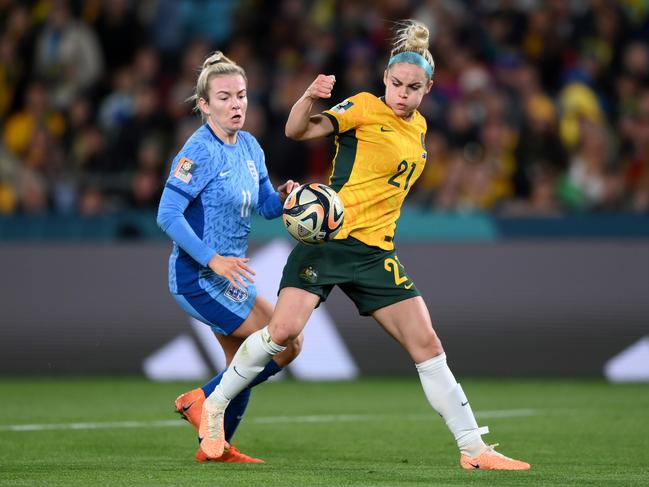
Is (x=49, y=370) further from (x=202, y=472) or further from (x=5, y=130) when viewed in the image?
(x=202, y=472)

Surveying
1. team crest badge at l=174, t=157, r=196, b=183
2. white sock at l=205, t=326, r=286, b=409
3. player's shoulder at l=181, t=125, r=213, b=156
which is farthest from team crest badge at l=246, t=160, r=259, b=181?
white sock at l=205, t=326, r=286, b=409

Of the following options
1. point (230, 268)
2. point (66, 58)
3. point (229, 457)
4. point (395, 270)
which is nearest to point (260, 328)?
point (230, 268)

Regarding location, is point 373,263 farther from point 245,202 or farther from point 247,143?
point 247,143

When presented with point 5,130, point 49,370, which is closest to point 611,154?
point 49,370

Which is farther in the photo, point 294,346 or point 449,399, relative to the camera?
point 294,346

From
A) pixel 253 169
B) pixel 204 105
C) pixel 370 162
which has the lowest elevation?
pixel 253 169

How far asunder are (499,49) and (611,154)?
267 centimetres

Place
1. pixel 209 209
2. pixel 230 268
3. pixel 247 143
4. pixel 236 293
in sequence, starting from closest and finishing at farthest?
pixel 230 268
pixel 209 209
pixel 236 293
pixel 247 143

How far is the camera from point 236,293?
7043 mm

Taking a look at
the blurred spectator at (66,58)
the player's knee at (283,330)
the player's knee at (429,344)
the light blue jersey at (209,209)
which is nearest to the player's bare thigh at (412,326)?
the player's knee at (429,344)

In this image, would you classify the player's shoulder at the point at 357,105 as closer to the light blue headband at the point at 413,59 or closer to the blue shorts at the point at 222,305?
the light blue headband at the point at 413,59

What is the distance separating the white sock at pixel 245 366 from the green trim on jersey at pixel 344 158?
88 centimetres

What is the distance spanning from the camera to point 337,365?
12156mm

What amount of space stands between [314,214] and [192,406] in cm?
137
